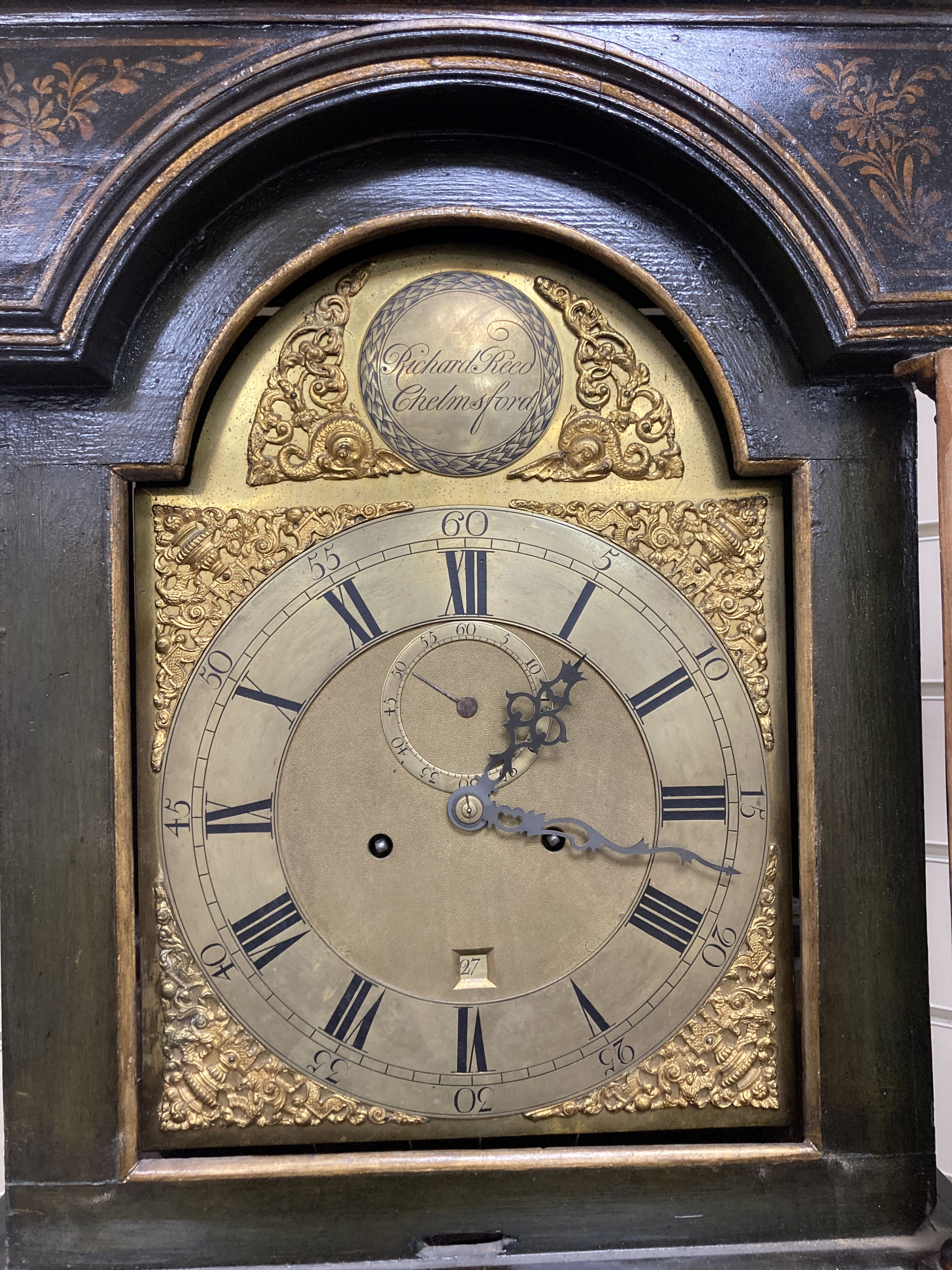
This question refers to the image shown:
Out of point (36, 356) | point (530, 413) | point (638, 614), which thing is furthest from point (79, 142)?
point (638, 614)

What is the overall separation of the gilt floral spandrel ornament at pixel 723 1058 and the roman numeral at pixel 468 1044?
0.39 feet

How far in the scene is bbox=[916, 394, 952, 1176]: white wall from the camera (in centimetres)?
199

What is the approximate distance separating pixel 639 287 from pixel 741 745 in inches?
30.6

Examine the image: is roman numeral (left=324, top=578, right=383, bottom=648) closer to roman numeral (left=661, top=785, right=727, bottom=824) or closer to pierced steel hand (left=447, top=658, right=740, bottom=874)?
pierced steel hand (left=447, top=658, right=740, bottom=874)

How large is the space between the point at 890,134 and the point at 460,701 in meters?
1.12

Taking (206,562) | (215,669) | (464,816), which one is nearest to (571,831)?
(464,816)

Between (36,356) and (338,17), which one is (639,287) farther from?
(36,356)

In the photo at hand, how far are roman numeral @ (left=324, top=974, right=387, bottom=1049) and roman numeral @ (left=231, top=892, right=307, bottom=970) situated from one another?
0.12 meters

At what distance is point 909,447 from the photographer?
5.37 ft

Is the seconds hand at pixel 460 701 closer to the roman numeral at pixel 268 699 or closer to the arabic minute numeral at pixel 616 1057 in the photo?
the roman numeral at pixel 268 699

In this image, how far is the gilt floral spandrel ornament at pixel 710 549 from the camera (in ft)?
5.48

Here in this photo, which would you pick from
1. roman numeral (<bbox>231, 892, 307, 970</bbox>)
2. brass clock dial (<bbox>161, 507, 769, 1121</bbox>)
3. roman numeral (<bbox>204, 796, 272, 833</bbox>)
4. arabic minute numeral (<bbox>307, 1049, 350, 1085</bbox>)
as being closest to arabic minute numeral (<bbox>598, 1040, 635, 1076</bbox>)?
brass clock dial (<bbox>161, 507, 769, 1121</bbox>)

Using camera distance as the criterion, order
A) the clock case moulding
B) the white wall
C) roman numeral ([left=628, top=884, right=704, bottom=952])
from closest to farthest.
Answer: the clock case moulding → roman numeral ([left=628, top=884, right=704, bottom=952]) → the white wall

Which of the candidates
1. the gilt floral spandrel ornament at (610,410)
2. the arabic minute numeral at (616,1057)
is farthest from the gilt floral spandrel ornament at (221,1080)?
the gilt floral spandrel ornament at (610,410)
